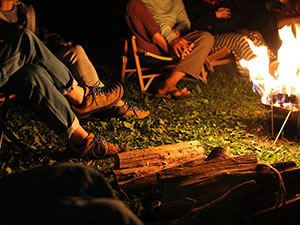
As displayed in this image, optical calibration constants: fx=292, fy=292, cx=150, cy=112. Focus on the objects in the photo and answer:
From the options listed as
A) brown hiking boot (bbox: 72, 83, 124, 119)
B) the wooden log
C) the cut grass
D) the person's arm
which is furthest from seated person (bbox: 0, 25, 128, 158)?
the person's arm

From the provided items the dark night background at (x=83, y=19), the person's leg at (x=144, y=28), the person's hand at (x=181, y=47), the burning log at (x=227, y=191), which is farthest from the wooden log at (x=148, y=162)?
the dark night background at (x=83, y=19)

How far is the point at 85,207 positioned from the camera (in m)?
1.06

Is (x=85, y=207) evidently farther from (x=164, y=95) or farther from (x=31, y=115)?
(x=164, y=95)

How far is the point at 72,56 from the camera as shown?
3416 millimetres

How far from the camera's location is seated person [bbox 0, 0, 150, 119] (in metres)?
3.43

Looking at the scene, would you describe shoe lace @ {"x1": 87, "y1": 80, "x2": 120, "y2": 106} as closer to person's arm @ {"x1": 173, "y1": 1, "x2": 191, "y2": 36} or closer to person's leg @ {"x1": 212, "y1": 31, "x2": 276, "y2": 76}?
person's arm @ {"x1": 173, "y1": 1, "x2": 191, "y2": 36}

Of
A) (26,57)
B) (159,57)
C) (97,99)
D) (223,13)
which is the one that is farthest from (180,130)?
(223,13)

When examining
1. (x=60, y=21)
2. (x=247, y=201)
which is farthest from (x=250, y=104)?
(x=60, y=21)

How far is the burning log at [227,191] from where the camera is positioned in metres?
1.72

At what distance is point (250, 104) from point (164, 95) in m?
1.31

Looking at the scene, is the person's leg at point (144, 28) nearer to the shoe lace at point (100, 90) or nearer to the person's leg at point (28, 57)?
the shoe lace at point (100, 90)

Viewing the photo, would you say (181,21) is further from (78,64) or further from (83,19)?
(83,19)

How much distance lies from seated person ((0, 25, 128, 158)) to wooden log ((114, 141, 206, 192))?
46 cm

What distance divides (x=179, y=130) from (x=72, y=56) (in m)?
1.55
